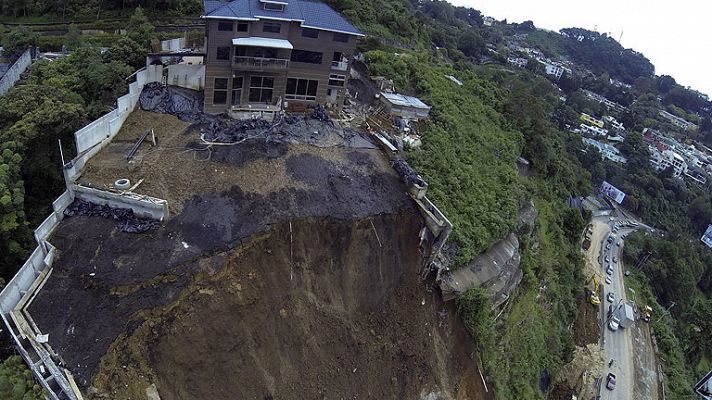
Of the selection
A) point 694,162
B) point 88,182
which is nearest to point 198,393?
point 88,182

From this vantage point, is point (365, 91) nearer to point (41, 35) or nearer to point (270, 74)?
point (270, 74)

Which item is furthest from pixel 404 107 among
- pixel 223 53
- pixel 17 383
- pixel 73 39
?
pixel 73 39

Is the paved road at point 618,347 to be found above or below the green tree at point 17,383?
below

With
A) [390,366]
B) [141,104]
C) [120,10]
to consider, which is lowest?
[390,366]

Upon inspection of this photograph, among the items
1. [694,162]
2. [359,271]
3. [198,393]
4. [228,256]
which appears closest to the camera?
[198,393]

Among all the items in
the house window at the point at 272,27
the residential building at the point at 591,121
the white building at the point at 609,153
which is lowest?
the white building at the point at 609,153

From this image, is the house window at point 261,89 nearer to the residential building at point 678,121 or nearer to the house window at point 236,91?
the house window at point 236,91

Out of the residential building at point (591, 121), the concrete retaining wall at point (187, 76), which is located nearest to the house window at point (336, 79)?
the concrete retaining wall at point (187, 76)
